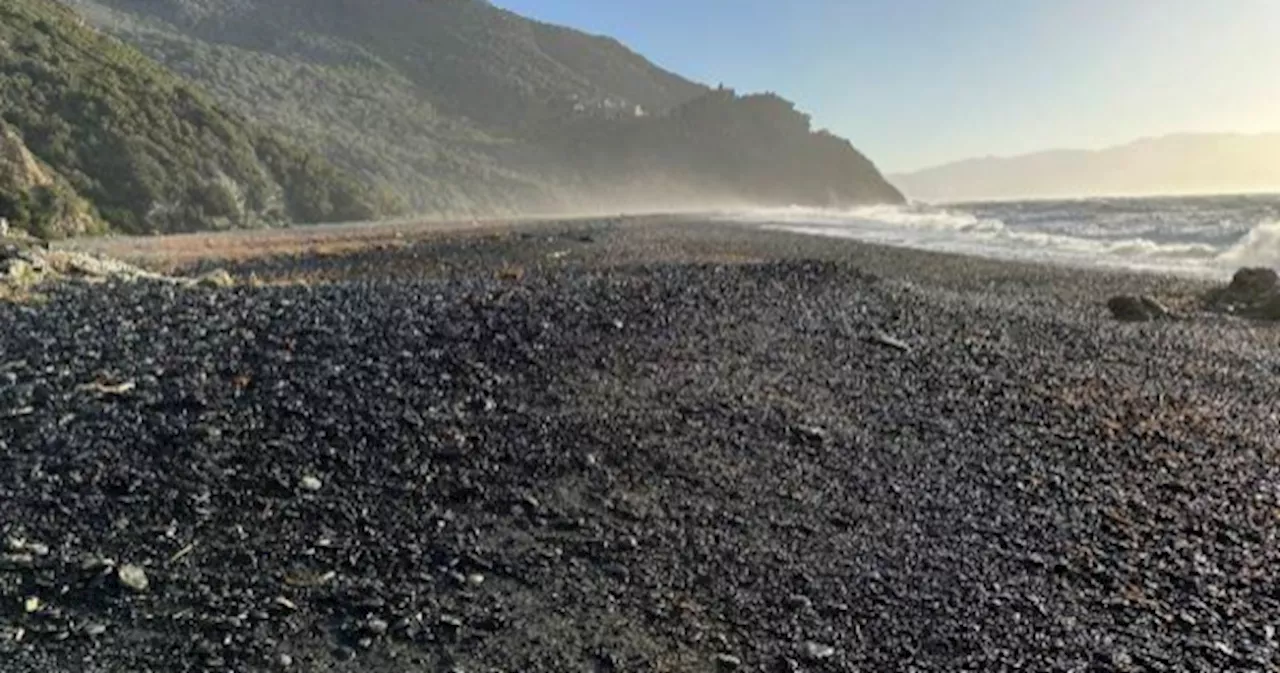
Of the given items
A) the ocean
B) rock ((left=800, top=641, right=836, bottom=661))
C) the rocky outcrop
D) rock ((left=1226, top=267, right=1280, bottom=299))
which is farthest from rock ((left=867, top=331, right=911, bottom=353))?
the ocean

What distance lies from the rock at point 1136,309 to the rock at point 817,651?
1643 cm

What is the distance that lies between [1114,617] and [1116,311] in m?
15.5

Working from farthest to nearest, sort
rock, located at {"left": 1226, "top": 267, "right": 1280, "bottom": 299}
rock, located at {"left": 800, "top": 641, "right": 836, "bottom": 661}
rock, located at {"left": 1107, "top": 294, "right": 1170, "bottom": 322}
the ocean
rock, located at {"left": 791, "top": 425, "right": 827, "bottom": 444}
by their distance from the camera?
the ocean < rock, located at {"left": 1226, "top": 267, "right": 1280, "bottom": 299} < rock, located at {"left": 1107, "top": 294, "right": 1170, "bottom": 322} < rock, located at {"left": 791, "top": 425, "right": 827, "bottom": 444} < rock, located at {"left": 800, "top": 641, "right": 836, "bottom": 661}

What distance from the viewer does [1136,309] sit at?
67.8 ft

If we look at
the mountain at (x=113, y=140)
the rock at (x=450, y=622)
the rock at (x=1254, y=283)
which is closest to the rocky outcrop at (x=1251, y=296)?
the rock at (x=1254, y=283)

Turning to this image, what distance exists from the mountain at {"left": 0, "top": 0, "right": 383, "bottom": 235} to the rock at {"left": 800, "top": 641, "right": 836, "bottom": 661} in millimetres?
42089

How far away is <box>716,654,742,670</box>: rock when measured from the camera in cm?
634

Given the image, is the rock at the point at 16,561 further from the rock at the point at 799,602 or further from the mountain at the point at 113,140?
the mountain at the point at 113,140

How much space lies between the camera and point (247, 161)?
7038 cm

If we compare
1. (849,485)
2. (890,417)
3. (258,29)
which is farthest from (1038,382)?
(258,29)

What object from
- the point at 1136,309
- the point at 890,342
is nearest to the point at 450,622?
the point at 890,342

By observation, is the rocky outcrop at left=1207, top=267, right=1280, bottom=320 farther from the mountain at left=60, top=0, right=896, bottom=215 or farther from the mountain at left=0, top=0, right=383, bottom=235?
the mountain at left=60, top=0, right=896, bottom=215

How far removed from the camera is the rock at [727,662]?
250 inches

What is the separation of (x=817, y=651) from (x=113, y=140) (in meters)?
60.7
